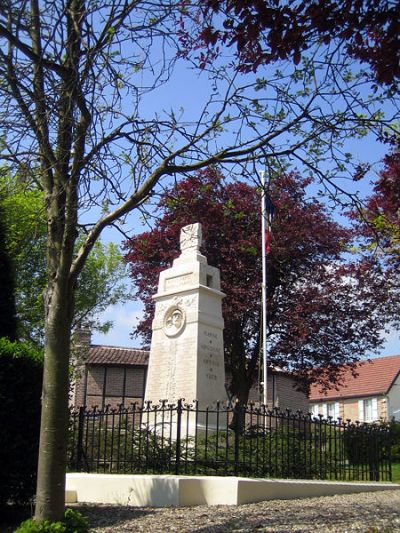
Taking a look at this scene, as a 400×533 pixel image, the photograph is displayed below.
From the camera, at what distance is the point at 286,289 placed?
2062 centimetres

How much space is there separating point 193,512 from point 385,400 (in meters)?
38.4

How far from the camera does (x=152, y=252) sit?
20.6m

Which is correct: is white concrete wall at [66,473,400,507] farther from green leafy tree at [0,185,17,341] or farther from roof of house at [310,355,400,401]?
roof of house at [310,355,400,401]

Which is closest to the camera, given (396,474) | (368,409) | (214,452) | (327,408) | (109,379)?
(214,452)

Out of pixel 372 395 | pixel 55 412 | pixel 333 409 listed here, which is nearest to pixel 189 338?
pixel 55 412

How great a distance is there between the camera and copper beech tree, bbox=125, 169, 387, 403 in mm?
19562

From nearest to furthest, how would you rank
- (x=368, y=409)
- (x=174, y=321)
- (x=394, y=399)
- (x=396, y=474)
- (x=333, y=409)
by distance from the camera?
1. (x=174, y=321)
2. (x=396, y=474)
3. (x=394, y=399)
4. (x=368, y=409)
5. (x=333, y=409)

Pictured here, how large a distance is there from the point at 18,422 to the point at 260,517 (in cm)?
287

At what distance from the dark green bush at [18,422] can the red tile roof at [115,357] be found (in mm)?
20567

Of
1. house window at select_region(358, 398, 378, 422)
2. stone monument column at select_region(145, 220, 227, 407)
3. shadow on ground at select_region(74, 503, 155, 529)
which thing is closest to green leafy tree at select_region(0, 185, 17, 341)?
shadow on ground at select_region(74, 503, 155, 529)

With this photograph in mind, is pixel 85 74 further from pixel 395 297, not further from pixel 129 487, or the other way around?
Result: pixel 395 297

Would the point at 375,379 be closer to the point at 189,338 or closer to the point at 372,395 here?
the point at 372,395

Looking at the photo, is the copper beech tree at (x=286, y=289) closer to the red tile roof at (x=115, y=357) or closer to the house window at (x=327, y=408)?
the red tile roof at (x=115, y=357)

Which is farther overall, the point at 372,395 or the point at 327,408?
the point at 327,408
